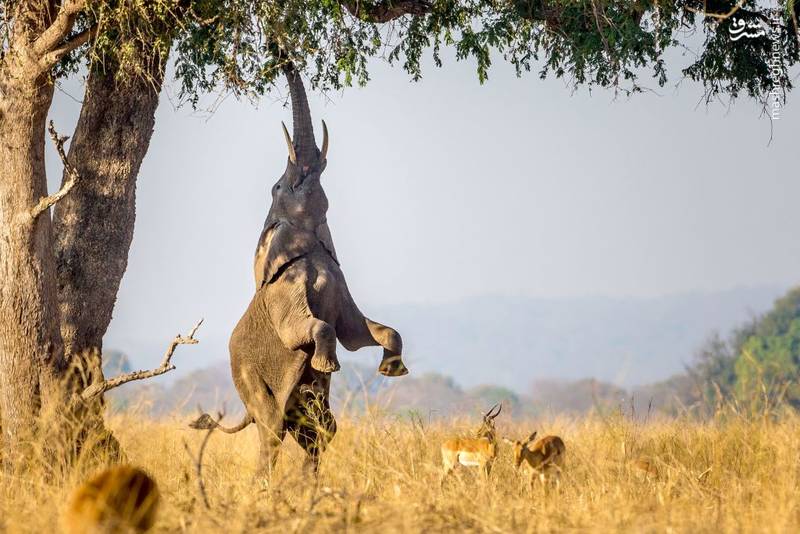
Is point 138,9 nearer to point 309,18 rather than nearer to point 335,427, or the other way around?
point 309,18

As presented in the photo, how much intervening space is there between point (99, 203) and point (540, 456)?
4959 mm

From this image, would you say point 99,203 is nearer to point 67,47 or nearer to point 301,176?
point 67,47

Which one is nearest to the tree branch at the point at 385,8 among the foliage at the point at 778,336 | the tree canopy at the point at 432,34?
the tree canopy at the point at 432,34

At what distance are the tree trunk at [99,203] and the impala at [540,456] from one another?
445 centimetres

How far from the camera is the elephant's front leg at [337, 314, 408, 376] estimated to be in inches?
389

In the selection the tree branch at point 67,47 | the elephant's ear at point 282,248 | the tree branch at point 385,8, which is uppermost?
the tree branch at point 385,8

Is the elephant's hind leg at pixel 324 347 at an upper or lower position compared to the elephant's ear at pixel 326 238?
lower

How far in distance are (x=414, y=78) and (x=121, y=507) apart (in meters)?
7.23

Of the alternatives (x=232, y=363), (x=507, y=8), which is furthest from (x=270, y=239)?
(x=507, y=8)

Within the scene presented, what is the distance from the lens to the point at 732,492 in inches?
303

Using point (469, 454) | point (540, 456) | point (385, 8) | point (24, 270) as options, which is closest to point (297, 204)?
point (385, 8)

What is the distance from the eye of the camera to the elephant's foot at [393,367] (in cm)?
984

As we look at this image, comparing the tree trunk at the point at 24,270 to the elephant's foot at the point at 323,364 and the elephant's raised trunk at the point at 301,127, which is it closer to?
the elephant's raised trunk at the point at 301,127

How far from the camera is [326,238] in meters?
10.4
